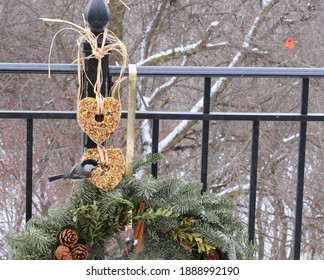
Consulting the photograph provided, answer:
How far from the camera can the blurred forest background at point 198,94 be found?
888 cm

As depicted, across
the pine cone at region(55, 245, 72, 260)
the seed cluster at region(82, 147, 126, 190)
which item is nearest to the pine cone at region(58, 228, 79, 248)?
the pine cone at region(55, 245, 72, 260)

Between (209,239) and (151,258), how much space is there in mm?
186

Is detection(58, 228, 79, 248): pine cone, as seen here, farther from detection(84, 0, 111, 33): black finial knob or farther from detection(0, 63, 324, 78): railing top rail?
detection(84, 0, 111, 33): black finial knob

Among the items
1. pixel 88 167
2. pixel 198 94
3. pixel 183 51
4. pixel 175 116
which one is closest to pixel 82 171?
pixel 88 167

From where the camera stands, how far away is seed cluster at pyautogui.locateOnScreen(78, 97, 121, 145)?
2066 millimetres

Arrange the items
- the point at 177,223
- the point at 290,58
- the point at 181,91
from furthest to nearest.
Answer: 1. the point at 181,91
2. the point at 290,58
3. the point at 177,223

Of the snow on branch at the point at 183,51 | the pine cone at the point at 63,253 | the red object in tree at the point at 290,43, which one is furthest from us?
the snow on branch at the point at 183,51

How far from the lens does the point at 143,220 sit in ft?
6.86

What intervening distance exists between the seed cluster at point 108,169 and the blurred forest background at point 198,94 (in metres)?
6.52

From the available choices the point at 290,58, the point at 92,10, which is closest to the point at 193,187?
the point at 92,10

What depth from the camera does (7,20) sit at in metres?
9.25

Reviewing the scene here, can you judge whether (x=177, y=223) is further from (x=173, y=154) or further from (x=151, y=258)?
(x=173, y=154)

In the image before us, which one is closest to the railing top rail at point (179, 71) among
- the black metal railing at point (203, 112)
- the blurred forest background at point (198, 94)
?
the black metal railing at point (203, 112)

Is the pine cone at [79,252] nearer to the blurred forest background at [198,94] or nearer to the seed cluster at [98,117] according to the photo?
the seed cluster at [98,117]
